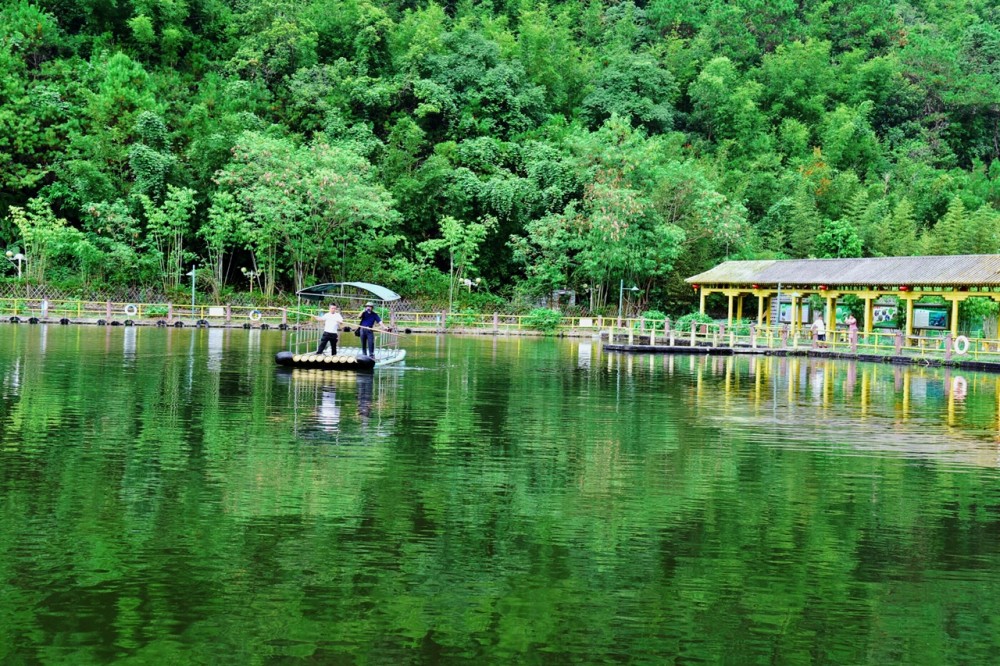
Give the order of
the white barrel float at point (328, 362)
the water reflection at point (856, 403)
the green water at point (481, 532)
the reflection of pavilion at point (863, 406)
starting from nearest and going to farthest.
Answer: the green water at point (481, 532)
the reflection of pavilion at point (863, 406)
the water reflection at point (856, 403)
the white barrel float at point (328, 362)

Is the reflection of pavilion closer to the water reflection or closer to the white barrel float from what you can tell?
the water reflection

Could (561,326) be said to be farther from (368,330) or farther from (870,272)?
(368,330)

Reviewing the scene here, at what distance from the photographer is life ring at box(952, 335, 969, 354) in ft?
111

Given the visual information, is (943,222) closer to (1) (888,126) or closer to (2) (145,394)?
(1) (888,126)

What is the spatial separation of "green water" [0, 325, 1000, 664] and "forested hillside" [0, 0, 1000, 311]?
123ft

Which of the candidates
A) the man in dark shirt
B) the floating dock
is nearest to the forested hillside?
the man in dark shirt

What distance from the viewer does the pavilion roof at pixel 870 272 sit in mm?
36969

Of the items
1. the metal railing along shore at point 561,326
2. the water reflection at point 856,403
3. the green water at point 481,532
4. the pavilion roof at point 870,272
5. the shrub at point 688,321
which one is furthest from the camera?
the shrub at point 688,321

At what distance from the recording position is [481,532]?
8.62 meters

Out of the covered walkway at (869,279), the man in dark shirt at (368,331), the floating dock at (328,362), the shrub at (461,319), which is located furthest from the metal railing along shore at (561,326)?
the floating dock at (328,362)

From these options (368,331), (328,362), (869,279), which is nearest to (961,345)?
(869,279)

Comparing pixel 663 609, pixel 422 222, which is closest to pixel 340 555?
pixel 663 609

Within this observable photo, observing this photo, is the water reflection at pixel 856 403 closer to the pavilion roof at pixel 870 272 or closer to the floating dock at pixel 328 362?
the pavilion roof at pixel 870 272

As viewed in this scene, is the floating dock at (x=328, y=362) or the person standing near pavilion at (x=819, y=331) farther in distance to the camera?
the person standing near pavilion at (x=819, y=331)
